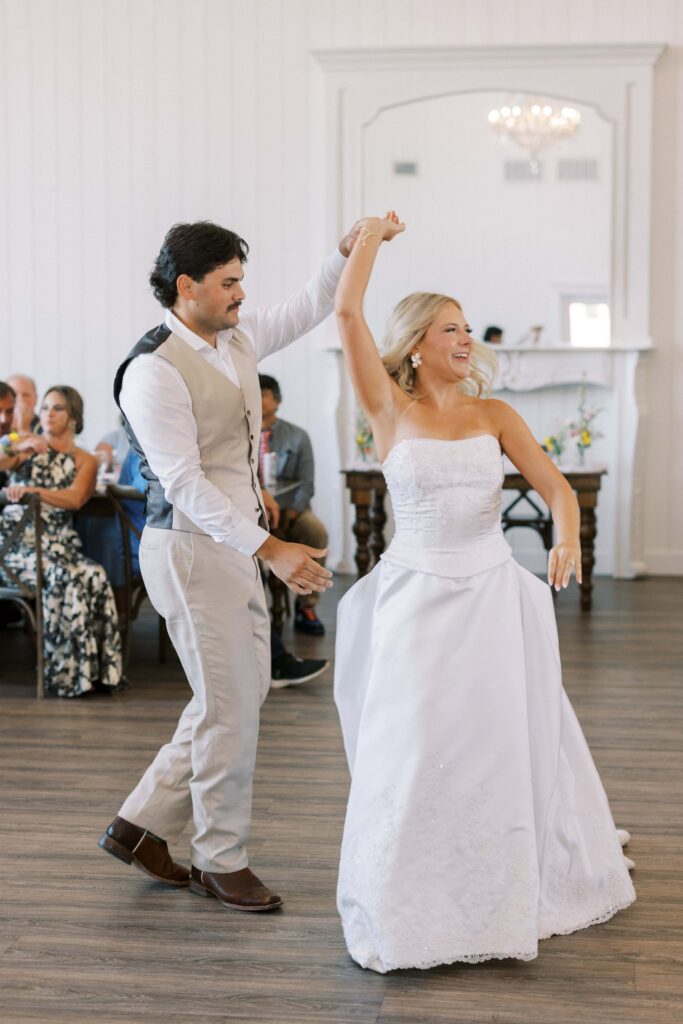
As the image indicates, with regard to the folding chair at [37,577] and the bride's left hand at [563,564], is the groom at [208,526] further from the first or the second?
the folding chair at [37,577]

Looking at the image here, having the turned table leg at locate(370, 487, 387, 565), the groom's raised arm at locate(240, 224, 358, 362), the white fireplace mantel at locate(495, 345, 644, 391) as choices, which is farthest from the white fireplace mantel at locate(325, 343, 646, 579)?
the groom's raised arm at locate(240, 224, 358, 362)

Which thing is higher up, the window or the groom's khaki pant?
the window

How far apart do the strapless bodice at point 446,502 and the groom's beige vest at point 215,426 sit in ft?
1.18

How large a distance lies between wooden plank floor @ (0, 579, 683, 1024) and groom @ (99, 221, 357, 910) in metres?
0.20

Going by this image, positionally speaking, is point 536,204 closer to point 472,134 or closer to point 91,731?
point 472,134

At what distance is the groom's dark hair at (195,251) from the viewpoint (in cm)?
313

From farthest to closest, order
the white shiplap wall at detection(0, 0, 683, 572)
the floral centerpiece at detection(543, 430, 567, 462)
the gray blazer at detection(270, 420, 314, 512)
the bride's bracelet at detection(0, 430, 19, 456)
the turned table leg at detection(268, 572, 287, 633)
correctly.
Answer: the white shiplap wall at detection(0, 0, 683, 572), the floral centerpiece at detection(543, 430, 567, 462), the gray blazer at detection(270, 420, 314, 512), the turned table leg at detection(268, 572, 287, 633), the bride's bracelet at detection(0, 430, 19, 456)

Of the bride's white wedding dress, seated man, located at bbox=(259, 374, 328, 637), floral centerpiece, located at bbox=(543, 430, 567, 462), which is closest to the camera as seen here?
the bride's white wedding dress

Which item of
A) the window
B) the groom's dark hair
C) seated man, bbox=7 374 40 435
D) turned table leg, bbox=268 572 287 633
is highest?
the window

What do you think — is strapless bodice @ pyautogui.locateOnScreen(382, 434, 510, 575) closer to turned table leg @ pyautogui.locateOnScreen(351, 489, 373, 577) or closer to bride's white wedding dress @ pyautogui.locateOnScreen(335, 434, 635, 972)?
bride's white wedding dress @ pyautogui.locateOnScreen(335, 434, 635, 972)

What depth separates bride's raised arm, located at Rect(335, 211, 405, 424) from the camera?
119 inches

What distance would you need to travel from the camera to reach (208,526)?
9.93 ft

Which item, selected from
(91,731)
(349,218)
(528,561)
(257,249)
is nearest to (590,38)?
(349,218)

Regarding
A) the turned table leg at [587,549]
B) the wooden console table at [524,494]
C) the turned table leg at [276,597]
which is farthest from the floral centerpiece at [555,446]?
the turned table leg at [276,597]
